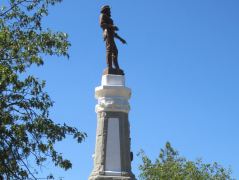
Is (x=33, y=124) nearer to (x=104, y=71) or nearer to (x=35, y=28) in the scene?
(x=35, y=28)

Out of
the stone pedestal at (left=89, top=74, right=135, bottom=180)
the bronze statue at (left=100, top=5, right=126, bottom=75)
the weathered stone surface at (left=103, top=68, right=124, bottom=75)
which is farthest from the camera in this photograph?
the bronze statue at (left=100, top=5, right=126, bottom=75)

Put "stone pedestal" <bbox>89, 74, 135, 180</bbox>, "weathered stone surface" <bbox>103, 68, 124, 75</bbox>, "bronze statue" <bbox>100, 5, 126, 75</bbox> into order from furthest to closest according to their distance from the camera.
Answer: "bronze statue" <bbox>100, 5, 126, 75</bbox>
"weathered stone surface" <bbox>103, 68, 124, 75</bbox>
"stone pedestal" <bbox>89, 74, 135, 180</bbox>

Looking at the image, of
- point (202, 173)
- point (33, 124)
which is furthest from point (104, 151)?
point (202, 173)

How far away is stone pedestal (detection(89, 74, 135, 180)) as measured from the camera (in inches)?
590

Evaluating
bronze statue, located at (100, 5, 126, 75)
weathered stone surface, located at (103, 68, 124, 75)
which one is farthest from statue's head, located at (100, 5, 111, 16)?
weathered stone surface, located at (103, 68, 124, 75)

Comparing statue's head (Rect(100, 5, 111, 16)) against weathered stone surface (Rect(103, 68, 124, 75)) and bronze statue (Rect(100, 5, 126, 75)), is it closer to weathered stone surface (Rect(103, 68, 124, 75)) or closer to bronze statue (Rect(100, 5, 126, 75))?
bronze statue (Rect(100, 5, 126, 75))

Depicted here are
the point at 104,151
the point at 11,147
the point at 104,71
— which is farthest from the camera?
the point at 104,71

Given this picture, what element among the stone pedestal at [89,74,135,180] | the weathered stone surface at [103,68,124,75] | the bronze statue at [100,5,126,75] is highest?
the bronze statue at [100,5,126,75]

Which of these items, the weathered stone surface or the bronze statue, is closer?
the weathered stone surface

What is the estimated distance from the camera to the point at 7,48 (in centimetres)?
1227

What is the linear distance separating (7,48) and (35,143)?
2.31 m

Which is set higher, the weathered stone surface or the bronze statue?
the bronze statue

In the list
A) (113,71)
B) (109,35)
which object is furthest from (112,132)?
(109,35)

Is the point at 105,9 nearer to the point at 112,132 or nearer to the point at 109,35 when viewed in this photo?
the point at 109,35
